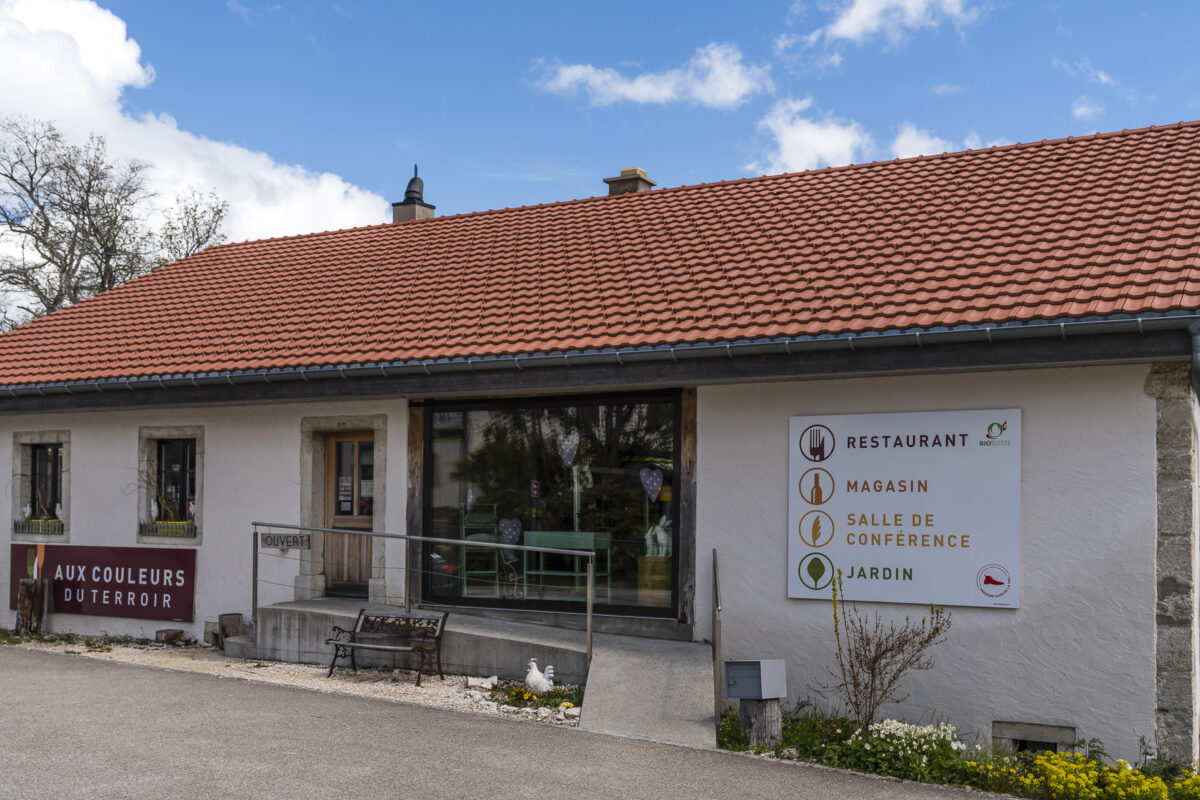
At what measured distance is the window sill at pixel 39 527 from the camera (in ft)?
44.6

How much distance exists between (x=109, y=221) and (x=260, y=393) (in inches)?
776

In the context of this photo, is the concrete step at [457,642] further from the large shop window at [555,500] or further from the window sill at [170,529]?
the window sill at [170,529]

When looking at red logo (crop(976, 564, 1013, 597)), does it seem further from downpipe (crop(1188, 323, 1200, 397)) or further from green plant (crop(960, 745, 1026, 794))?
downpipe (crop(1188, 323, 1200, 397))

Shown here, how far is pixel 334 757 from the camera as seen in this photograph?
6.91m

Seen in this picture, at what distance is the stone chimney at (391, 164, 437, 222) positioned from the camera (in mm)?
17297

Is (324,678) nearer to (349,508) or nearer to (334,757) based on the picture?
(349,508)

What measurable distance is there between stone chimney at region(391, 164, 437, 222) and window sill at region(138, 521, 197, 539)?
6.26 meters

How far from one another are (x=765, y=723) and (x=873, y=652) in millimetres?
1507

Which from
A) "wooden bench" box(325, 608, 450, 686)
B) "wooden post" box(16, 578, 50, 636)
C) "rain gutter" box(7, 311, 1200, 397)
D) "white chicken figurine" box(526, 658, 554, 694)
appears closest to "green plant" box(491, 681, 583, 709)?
"white chicken figurine" box(526, 658, 554, 694)

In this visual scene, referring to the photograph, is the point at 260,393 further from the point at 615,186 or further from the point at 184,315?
the point at 615,186

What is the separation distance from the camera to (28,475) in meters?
14.0

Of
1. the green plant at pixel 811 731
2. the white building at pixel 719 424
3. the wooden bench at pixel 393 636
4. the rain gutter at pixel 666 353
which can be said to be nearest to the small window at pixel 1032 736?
the white building at pixel 719 424

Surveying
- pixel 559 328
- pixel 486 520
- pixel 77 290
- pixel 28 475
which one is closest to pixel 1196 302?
pixel 559 328

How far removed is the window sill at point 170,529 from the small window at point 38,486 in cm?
145
